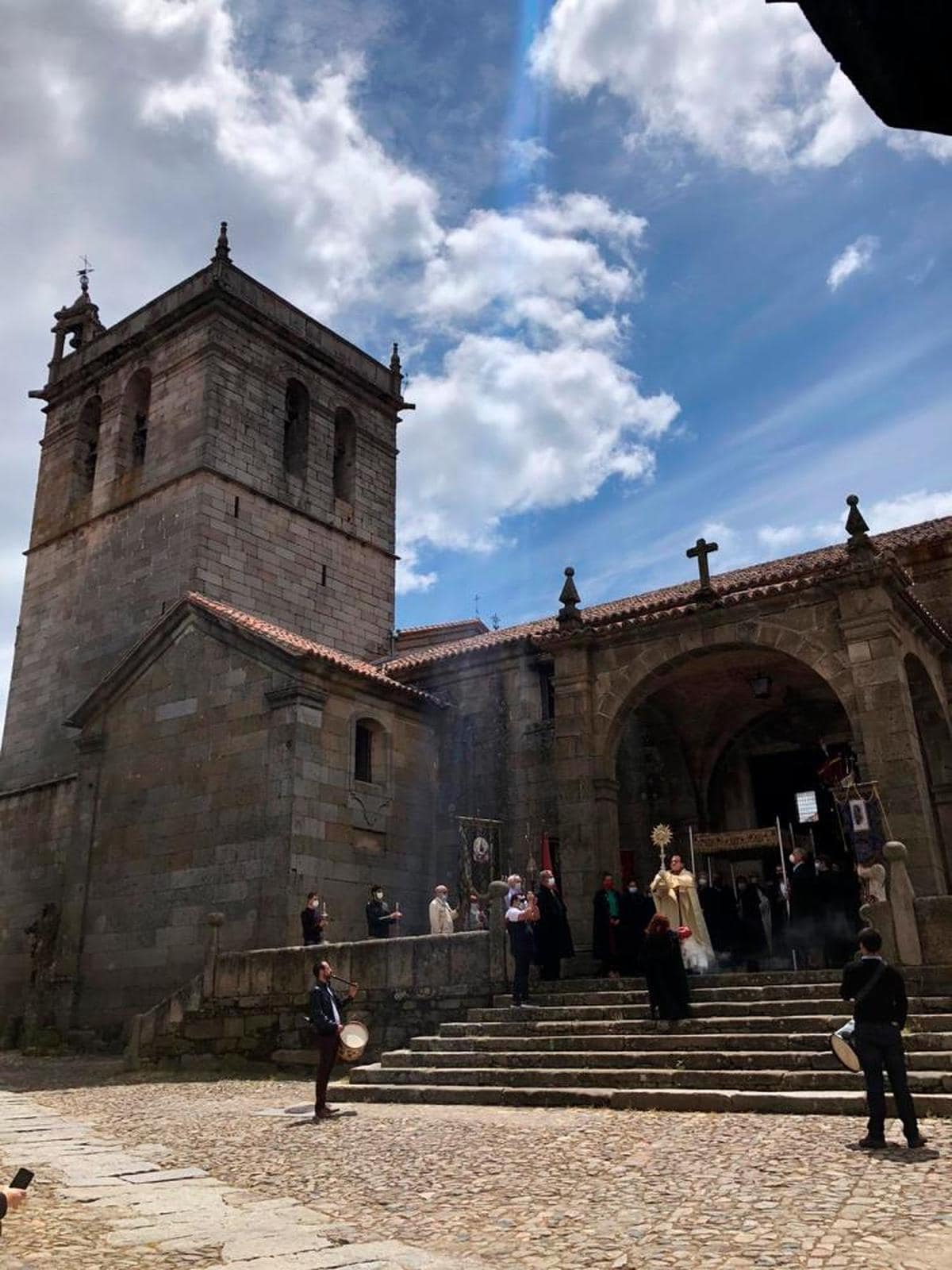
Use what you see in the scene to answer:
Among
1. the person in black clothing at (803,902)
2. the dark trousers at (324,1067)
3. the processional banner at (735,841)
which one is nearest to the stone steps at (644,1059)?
the dark trousers at (324,1067)

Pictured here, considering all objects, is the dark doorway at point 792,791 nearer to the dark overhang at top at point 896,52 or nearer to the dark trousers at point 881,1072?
the dark trousers at point 881,1072

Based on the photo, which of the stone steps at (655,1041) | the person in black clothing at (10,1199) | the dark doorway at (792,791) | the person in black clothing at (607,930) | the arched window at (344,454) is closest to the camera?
the person in black clothing at (10,1199)

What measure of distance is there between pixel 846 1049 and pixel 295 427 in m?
21.7

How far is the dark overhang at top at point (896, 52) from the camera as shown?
6.96ft

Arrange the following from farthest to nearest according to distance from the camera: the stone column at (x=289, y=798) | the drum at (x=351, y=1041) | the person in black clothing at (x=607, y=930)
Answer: the stone column at (x=289, y=798) < the person in black clothing at (x=607, y=930) < the drum at (x=351, y=1041)

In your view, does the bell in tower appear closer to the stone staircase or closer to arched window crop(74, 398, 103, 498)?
arched window crop(74, 398, 103, 498)

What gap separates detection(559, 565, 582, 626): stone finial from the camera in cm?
1554

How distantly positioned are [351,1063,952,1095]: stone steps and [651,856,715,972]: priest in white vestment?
11.3ft

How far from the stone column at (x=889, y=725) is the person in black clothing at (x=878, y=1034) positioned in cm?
582

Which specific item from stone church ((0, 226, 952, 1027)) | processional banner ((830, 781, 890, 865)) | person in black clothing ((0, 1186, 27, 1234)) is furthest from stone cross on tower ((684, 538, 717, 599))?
person in black clothing ((0, 1186, 27, 1234))

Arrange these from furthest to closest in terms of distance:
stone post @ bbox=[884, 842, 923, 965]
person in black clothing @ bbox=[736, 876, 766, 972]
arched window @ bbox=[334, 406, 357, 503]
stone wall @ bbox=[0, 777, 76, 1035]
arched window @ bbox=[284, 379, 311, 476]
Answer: arched window @ bbox=[334, 406, 357, 503], arched window @ bbox=[284, 379, 311, 476], stone wall @ bbox=[0, 777, 76, 1035], person in black clothing @ bbox=[736, 876, 766, 972], stone post @ bbox=[884, 842, 923, 965]

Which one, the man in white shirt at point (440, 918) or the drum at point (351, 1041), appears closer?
the drum at point (351, 1041)

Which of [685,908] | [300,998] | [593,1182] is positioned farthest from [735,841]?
[593,1182]

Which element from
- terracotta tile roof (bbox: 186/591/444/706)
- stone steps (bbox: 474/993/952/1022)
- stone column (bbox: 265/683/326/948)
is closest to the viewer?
stone steps (bbox: 474/993/952/1022)
